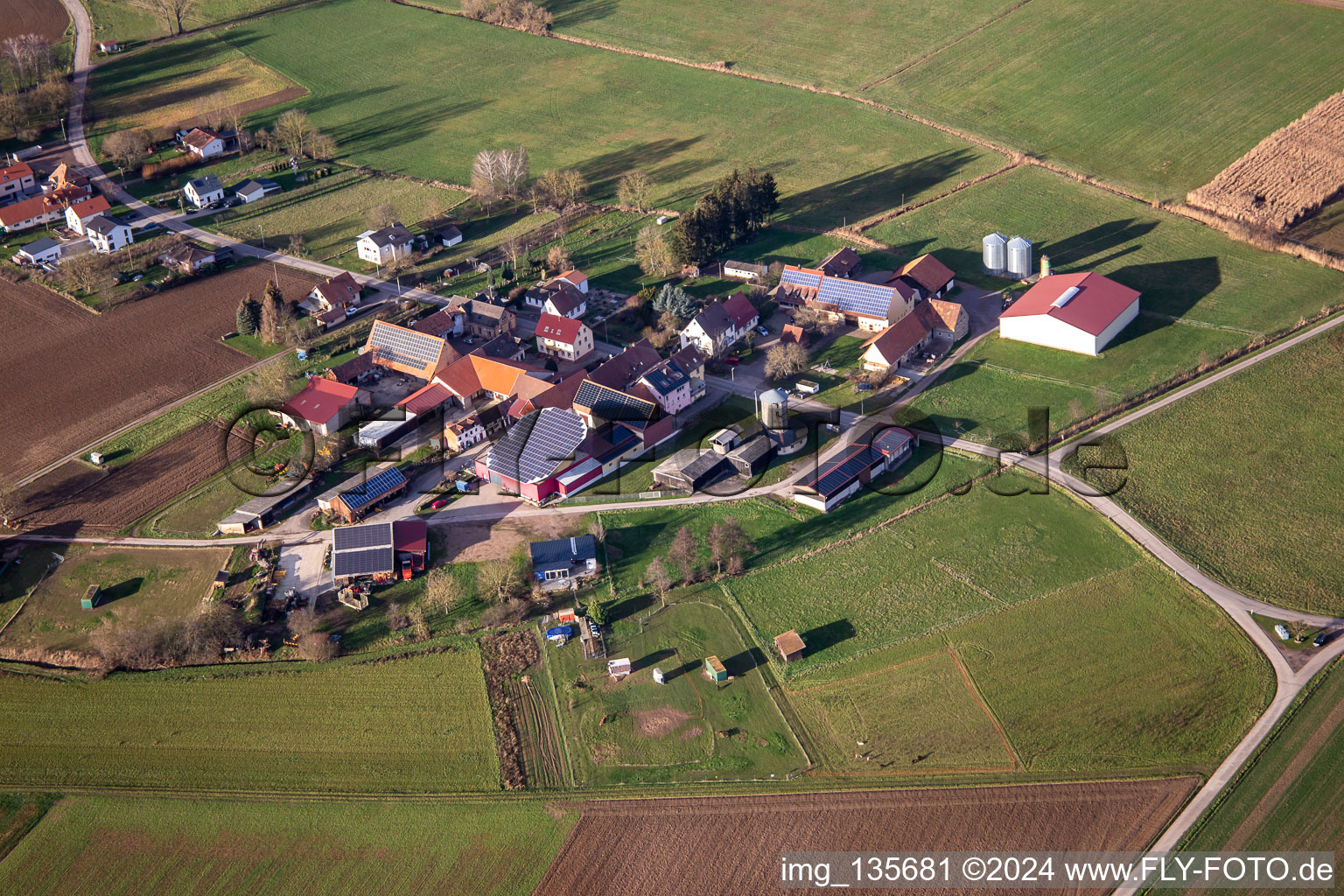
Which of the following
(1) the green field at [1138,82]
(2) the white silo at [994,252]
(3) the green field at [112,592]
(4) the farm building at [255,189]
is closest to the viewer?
(3) the green field at [112,592]

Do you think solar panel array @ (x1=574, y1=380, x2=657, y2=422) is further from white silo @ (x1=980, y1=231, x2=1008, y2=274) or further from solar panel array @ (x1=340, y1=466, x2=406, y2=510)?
white silo @ (x1=980, y1=231, x2=1008, y2=274)

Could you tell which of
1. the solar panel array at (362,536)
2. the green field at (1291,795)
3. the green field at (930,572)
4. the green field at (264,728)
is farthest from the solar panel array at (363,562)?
the green field at (1291,795)

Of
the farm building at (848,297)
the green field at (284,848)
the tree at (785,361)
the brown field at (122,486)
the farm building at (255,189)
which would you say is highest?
the farm building at (848,297)

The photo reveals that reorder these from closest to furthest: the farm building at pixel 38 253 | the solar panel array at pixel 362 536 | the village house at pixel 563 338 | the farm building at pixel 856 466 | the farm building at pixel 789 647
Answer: the farm building at pixel 789 647
the solar panel array at pixel 362 536
the farm building at pixel 856 466
the village house at pixel 563 338
the farm building at pixel 38 253

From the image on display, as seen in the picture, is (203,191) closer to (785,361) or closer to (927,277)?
(785,361)

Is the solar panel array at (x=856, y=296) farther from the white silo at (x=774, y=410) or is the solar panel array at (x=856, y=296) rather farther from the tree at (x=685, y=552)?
the tree at (x=685, y=552)

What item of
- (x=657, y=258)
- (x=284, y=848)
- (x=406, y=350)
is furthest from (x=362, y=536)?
(x=657, y=258)

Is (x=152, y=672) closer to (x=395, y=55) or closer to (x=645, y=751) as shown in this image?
(x=645, y=751)
